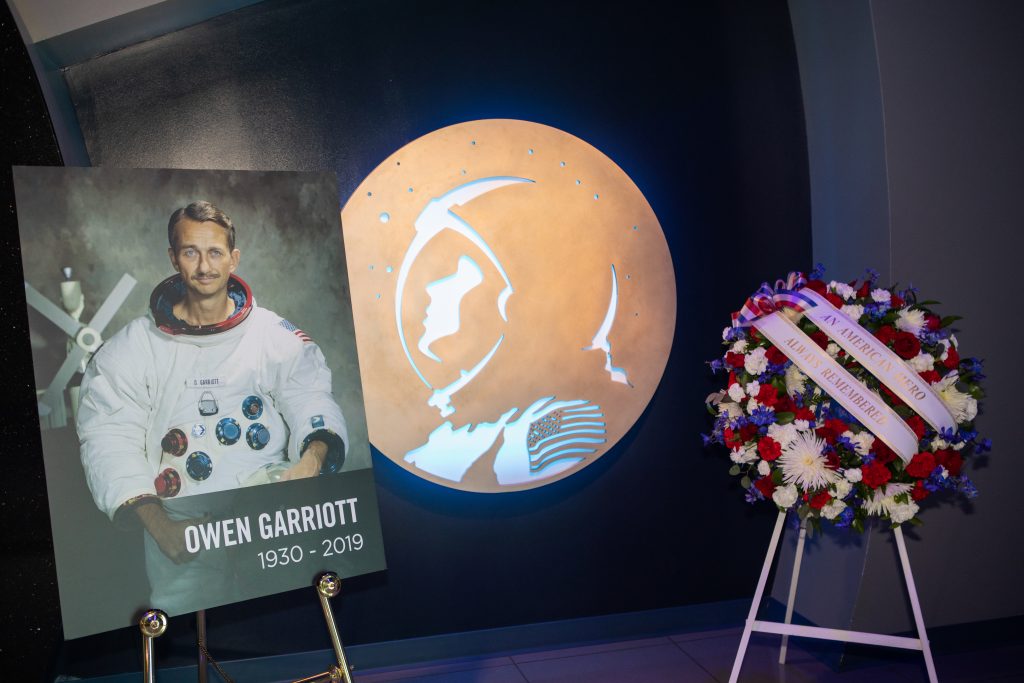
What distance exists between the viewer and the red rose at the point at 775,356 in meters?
2.43

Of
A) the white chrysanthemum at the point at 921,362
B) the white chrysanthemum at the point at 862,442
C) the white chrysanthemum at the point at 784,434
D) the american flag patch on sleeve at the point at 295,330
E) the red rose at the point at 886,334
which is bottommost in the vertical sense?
the white chrysanthemum at the point at 862,442

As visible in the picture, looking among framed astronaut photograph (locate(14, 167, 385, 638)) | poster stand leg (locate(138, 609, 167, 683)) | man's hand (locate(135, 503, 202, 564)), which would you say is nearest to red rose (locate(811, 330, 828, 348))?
framed astronaut photograph (locate(14, 167, 385, 638))

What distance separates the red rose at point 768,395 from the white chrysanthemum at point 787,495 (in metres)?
0.24

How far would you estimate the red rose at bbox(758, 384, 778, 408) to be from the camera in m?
2.38

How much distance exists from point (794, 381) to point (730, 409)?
0.21 metres

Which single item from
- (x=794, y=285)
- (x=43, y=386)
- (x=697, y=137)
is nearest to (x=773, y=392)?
(x=794, y=285)

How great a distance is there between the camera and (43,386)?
5.94ft

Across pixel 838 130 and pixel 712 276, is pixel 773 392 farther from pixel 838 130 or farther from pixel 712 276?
pixel 838 130

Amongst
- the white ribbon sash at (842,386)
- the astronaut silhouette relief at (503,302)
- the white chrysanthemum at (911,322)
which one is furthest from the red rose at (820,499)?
the astronaut silhouette relief at (503,302)

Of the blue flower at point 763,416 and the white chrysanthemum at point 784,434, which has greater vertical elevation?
the blue flower at point 763,416

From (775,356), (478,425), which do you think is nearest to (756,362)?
(775,356)

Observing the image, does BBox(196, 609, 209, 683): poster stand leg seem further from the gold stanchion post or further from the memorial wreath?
the memorial wreath

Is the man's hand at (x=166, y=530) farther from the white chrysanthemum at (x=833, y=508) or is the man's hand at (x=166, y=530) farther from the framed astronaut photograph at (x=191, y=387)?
the white chrysanthemum at (x=833, y=508)

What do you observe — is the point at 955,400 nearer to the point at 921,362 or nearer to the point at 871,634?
the point at 921,362
